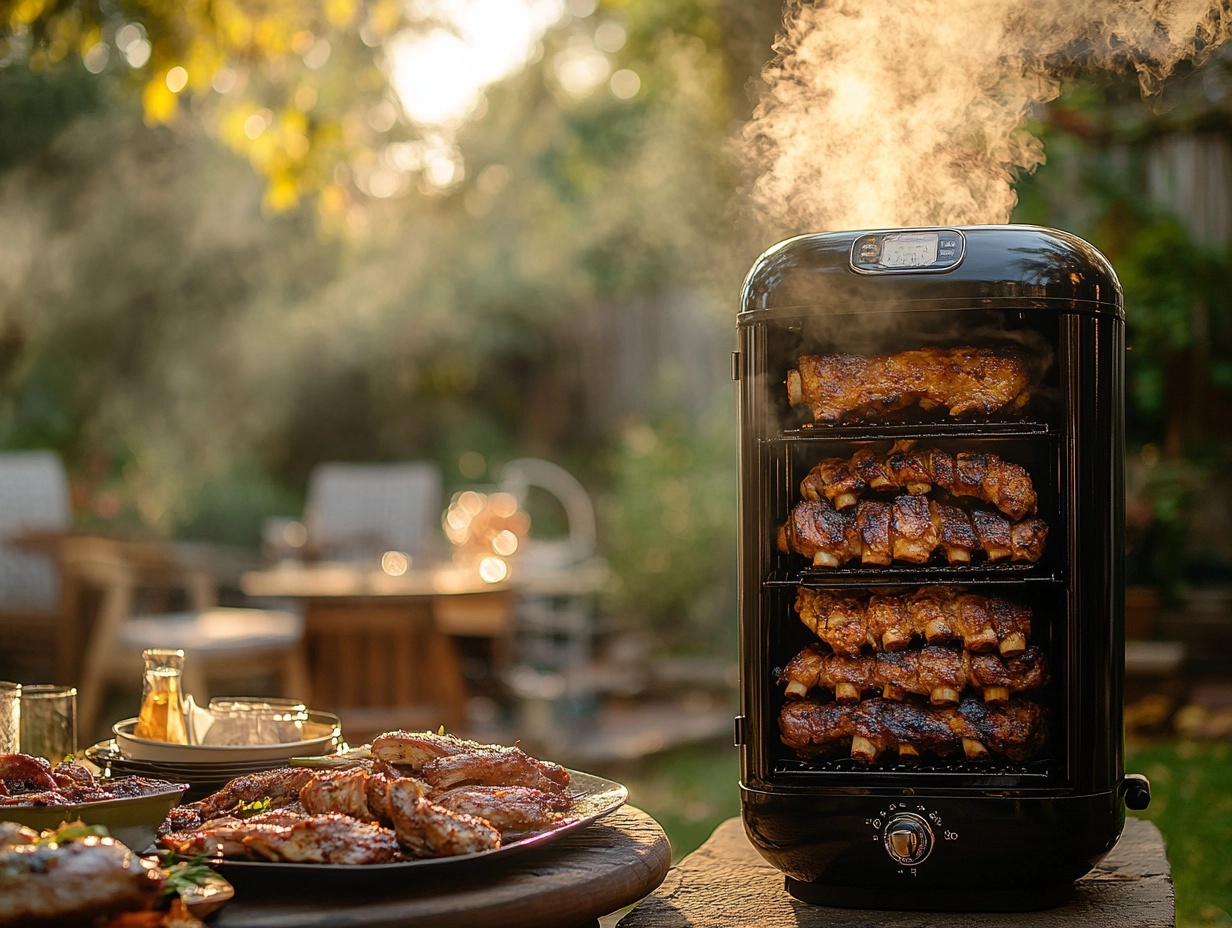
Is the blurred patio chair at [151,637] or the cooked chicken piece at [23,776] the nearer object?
the cooked chicken piece at [23,776]

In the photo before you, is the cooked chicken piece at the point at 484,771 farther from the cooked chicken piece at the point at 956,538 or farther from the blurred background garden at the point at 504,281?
the blurred background garden at the point at 504,281

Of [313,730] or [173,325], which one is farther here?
[173,325]

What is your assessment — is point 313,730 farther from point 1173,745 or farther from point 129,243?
point 129,243

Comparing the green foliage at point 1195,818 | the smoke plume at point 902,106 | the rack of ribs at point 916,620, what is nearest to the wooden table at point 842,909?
the rack of ribs at point 916,620

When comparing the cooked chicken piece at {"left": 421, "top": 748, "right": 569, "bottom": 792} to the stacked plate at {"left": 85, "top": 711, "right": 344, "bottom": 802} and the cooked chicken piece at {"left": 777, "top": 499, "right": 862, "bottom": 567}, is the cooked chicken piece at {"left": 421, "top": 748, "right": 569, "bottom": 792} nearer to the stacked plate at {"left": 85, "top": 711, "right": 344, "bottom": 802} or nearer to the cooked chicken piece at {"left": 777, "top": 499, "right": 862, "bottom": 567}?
the stacked plate at {"left": 85, "top": 711, "right": 344, "bottom": 802}

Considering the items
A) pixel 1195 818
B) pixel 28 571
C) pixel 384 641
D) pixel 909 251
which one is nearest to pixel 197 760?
pixel 909 251

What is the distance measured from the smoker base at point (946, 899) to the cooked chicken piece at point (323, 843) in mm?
770

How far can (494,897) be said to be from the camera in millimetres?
1587

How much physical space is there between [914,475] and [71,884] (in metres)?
1.34

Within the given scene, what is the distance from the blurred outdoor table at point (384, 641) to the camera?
5625mm

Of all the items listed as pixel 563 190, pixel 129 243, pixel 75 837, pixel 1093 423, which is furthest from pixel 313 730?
pixel 563 190

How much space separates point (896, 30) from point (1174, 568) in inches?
170

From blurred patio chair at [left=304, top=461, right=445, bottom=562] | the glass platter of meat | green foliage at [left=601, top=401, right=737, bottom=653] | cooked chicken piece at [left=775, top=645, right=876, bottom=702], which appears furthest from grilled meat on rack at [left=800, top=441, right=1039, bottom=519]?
green foliage at [left=601, top=401, right=737, bottom=653]

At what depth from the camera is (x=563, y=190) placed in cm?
1308
